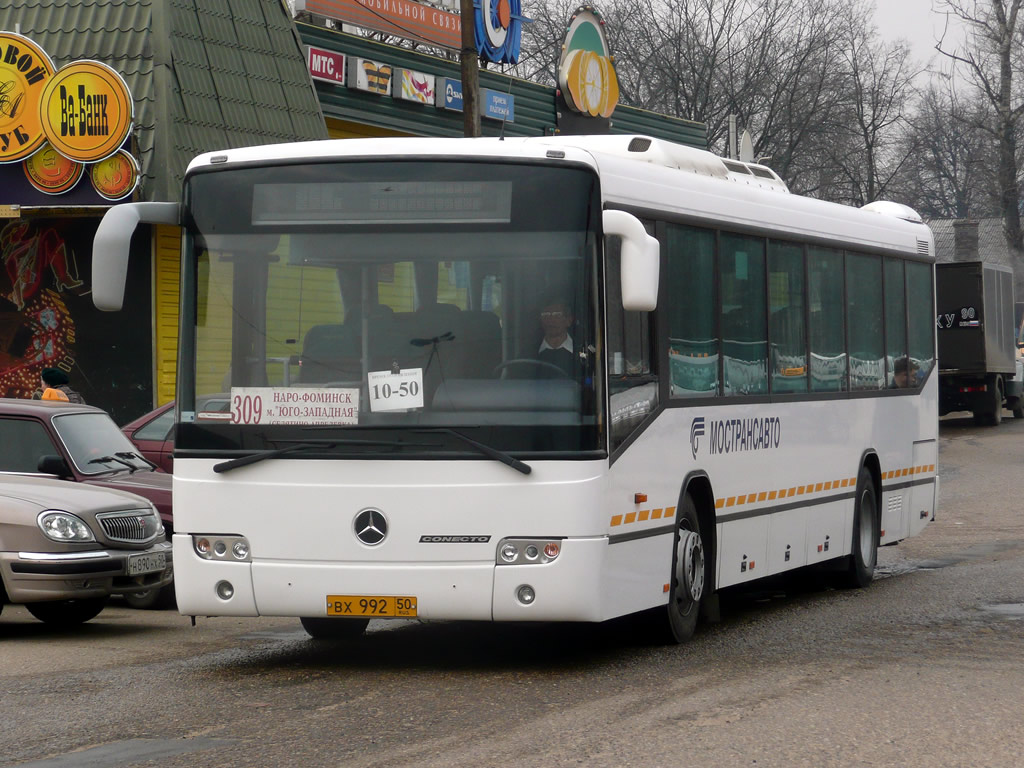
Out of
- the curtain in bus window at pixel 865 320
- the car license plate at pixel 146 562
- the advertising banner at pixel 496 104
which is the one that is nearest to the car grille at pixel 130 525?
the car license plate at pixel 146 562

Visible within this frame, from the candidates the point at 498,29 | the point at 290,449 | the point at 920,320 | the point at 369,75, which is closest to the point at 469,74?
the point at 369,75

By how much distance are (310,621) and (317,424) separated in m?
2.02

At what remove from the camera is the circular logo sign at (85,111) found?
19719 millimetres

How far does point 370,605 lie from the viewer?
28.9 ft

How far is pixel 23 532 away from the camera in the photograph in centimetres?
1095

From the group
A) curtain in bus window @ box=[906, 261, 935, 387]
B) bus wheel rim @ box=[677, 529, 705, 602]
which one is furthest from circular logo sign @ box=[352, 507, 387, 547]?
curtain in bus window @ box=[906, 261, 935, 387]

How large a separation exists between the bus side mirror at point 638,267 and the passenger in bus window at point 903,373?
6.30m

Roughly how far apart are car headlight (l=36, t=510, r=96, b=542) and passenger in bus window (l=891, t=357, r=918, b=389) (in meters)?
6.97

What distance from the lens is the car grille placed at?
37.3 feet

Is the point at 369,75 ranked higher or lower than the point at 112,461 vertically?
higher

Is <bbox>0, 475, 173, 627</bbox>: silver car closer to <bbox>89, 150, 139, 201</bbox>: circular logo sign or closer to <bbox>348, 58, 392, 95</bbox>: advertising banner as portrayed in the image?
<bbox>89, 150, 139, 201</bbox>: circular logo sign

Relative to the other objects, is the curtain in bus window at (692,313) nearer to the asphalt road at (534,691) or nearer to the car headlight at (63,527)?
the asphalt road at (534,691)

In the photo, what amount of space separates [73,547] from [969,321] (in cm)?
3117

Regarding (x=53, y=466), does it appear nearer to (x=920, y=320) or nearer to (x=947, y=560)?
(x=920, y=320)
